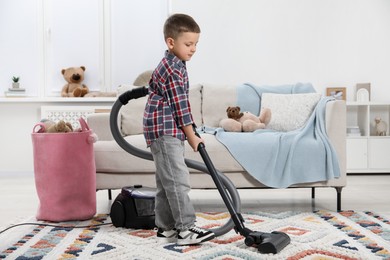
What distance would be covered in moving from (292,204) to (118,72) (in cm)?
249

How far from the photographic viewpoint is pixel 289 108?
3.51m

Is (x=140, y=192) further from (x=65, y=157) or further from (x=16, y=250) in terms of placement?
(x=16, y=250)

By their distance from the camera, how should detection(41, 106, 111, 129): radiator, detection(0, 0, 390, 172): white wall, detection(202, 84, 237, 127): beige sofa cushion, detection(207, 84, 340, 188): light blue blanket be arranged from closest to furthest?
1. detection(207, 84, 340, 188): light blue blanket
2. detection(202, 84, 237, 127): beige sofa cushion
3. detection(41, 106, 111, 129): radiator
4. detection(0, 0, 390, 172): white wall

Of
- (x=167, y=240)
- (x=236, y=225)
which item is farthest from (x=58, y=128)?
(x=236, y=225)

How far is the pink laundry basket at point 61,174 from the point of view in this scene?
272cm

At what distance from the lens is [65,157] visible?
2.72m

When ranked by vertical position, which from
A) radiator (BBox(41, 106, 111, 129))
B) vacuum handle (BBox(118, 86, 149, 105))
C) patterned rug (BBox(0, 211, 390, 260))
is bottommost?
patterned rug (BBox(0, 211, 390, 260))

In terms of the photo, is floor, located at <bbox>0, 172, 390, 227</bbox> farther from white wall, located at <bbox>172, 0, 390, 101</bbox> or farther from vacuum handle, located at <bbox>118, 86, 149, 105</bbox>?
white wall, located at <bbox>172, 0, 390, 101</bbox>

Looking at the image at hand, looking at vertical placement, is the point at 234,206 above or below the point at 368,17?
below

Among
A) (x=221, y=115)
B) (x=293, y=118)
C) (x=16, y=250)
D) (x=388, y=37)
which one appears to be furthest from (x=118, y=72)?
(x=16, y=250)

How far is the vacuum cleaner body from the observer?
2518mm

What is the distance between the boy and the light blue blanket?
0.87 metres

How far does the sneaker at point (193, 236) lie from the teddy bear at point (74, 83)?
10.0 ft

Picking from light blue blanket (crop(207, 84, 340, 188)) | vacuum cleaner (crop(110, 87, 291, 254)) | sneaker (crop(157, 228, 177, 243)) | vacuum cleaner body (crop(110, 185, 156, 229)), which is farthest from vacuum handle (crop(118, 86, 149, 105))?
light blue blanket (crop(207, 84, 340, 188))
